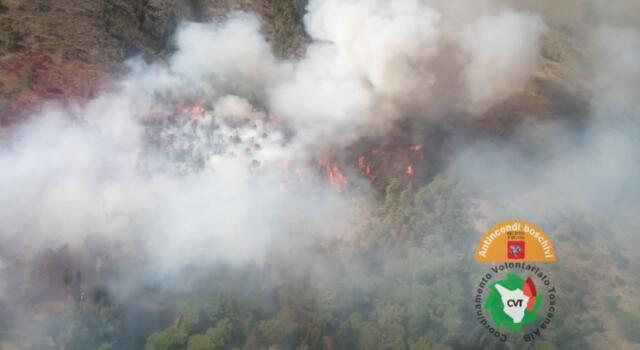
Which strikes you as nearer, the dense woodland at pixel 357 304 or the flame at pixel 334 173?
the dense woodland at pixel 357 304

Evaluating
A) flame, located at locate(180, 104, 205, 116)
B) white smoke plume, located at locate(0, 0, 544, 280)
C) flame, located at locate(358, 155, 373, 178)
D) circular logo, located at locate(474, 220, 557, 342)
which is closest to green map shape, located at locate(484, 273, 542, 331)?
circular logo, located at locate(474, 220, 557, 342)

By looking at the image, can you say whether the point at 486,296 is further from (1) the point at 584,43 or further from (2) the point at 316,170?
(1) the point at 584,43

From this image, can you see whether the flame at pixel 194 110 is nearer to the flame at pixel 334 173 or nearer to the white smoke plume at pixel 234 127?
the white smoke plume at pixel 234 127

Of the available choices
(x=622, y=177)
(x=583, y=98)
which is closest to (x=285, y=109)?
(x=622, y=177)

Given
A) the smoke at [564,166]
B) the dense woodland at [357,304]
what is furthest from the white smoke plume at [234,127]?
the smoke at [564,166]

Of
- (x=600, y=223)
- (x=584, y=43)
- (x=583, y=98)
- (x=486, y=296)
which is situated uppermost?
(x=584, y=43)

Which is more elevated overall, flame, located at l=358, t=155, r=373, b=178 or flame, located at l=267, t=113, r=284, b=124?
flame, located at l=267, t=113, r=284, b=124

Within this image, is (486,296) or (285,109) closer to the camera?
(486,296)

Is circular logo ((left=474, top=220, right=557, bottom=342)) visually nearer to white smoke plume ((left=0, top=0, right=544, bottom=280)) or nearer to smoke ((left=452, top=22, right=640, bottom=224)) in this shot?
smoke ((left=452, top=22, right=640, bottom=224))
